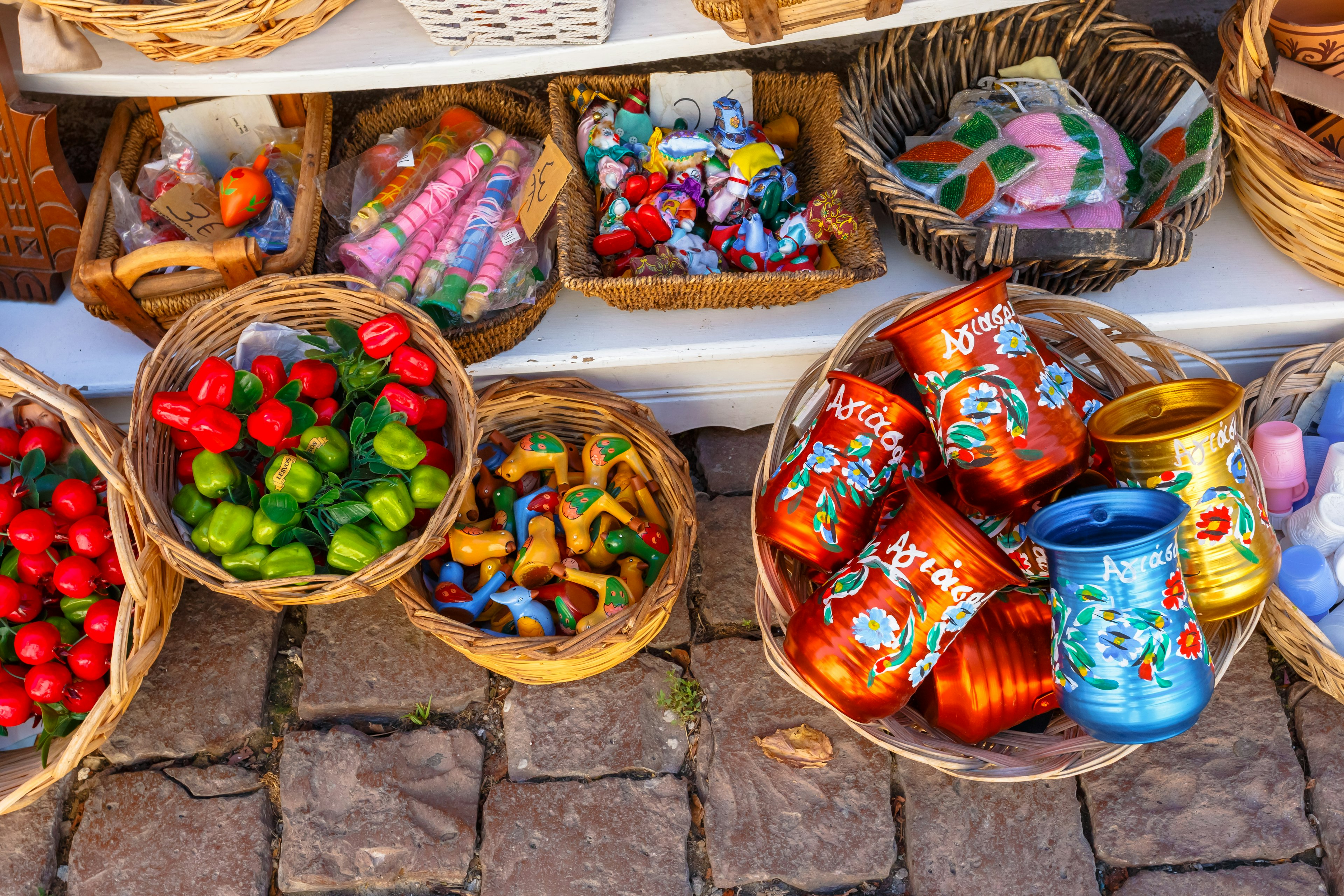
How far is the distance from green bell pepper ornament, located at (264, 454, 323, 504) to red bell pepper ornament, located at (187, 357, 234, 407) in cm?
13

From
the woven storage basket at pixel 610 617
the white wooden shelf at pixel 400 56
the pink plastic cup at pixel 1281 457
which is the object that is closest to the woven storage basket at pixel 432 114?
the woven storage basket at pixel 610 617

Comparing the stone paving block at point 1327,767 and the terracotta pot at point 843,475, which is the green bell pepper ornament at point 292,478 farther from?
the stone paving block at point 1327,767

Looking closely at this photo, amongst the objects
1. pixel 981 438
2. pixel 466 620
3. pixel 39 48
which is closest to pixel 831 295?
pixel 981 438

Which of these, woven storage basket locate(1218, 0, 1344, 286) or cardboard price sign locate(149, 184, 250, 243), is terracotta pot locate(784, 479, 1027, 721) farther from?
cardboard price sign locate(149, 184, 250, 243)

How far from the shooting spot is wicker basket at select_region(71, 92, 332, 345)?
154cm

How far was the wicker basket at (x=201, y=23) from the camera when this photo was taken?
1346mm

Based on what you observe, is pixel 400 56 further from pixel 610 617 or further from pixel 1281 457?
pixel 1281 457

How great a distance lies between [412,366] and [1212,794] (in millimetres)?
1613

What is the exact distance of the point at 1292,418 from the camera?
→ 1789 millimetres

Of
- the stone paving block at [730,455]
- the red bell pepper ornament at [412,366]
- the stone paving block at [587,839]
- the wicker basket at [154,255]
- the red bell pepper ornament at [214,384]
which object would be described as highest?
the wicker basket at [154,255]

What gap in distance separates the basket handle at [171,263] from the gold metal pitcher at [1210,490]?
4.61 feet

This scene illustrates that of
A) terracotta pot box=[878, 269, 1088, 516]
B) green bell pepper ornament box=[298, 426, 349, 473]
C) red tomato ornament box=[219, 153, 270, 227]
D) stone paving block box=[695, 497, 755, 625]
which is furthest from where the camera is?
stone paving block box=[695, 497, 755, 625]

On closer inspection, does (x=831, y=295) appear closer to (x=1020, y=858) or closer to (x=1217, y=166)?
(x=1217, y=166)

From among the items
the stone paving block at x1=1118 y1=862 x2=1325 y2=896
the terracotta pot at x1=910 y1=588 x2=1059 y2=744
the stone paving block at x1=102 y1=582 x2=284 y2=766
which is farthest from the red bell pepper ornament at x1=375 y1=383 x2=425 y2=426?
the stone paving block at x1=1118 y1=862 x2=1325 y2=896
